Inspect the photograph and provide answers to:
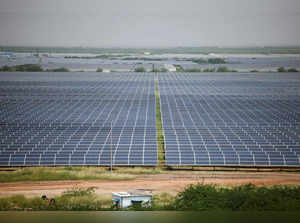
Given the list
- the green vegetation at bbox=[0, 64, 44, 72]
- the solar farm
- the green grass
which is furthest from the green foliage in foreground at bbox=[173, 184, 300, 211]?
the green vegetation at bbox=[0, 64, 44, 72]

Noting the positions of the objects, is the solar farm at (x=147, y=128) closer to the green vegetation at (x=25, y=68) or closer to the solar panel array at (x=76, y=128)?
the solar panel array at (x=76, y=128)

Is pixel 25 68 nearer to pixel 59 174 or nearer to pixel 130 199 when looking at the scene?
pixel 59 174

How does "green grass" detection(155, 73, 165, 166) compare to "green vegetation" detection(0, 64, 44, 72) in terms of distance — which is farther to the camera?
"green vegetation" detection(0, 64, 44, 72)

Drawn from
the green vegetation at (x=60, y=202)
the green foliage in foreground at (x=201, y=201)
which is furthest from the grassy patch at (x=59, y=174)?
the green foliage in foreground at (x=201, y=201)

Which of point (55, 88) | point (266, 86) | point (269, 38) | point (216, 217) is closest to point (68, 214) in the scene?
point (216, 217)

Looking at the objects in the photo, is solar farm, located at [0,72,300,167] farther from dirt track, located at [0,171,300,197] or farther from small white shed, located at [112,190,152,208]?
small white shed, located at [112,190,152,208]

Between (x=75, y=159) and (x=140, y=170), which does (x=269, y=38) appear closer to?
(x=140, y=170)
